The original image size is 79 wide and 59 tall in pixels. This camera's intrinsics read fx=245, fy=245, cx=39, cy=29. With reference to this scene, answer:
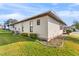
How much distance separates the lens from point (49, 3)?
2.77m

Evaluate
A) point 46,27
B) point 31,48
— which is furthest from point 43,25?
point 31,48

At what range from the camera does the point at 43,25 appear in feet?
9.13

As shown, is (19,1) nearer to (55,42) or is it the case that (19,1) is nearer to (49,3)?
(49,3)

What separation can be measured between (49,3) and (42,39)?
0.42 meters

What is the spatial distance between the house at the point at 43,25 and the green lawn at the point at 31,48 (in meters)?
0.12

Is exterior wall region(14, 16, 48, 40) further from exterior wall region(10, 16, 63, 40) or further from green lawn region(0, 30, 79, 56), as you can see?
green lawn region(0, 30, 79, 56)

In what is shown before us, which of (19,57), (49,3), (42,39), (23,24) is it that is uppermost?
(49,3)

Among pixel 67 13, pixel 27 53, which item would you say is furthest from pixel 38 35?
pixel 67 13

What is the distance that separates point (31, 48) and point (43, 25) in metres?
0.30

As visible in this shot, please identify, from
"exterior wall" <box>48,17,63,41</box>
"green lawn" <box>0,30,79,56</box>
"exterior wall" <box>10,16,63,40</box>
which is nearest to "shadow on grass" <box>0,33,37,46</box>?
"green lawn" <box>0,30,79,56</box>

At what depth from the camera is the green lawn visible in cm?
277

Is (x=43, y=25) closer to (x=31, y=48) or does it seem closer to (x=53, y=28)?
(x=53, y=28)

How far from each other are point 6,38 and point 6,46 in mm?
104

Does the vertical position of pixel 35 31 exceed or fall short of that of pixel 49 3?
it falls short
